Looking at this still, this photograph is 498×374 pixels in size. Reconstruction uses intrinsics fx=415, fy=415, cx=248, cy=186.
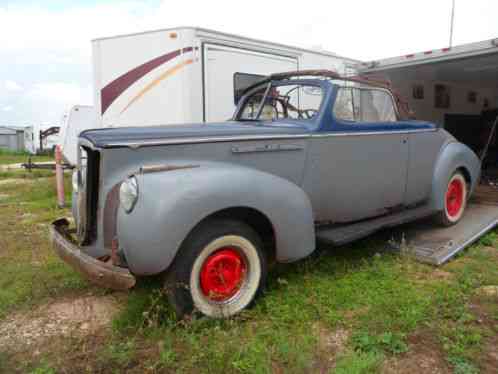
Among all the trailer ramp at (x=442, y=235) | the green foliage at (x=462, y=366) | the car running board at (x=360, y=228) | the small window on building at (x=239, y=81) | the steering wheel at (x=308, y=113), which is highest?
the small window on building at (x=239, y=81)

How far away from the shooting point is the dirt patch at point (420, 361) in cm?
243

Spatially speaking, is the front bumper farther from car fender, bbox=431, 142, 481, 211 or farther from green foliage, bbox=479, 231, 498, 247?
green foliage, bbox=479, 231, 498, 247

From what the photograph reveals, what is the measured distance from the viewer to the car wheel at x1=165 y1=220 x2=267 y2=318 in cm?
276

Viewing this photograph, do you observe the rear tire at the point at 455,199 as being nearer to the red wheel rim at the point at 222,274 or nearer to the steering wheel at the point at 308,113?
the steering wheel at the point at 308,113

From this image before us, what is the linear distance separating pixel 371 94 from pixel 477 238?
6.63ft

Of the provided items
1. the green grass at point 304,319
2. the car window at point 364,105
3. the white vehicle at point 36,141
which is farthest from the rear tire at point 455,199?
the white vehicle at point 36,141

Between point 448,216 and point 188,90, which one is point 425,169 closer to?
point 448,216

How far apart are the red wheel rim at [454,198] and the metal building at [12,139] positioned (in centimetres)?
3185

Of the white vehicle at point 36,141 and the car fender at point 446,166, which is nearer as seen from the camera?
the car fender at point 446,166

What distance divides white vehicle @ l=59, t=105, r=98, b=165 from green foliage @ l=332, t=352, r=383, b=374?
851cm

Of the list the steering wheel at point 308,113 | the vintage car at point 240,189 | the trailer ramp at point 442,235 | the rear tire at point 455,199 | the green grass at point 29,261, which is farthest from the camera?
the rear tire at point 455,199

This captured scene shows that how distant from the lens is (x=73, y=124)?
33.0 feet

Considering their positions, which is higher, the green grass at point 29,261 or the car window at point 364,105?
the car window at point 364,105

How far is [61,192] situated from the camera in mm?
7293
